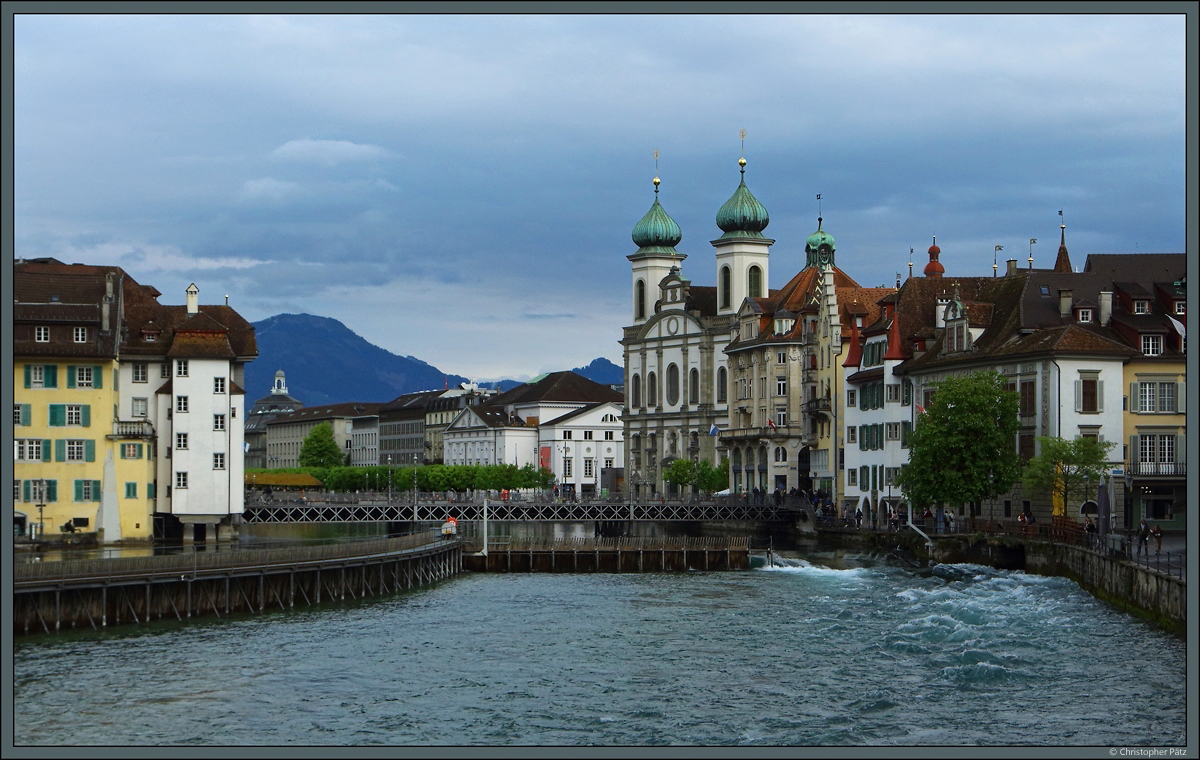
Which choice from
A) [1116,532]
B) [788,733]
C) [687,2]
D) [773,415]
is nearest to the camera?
[687,2]

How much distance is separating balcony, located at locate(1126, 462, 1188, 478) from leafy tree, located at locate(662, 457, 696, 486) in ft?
225

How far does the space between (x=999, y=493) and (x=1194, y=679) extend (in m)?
48.0

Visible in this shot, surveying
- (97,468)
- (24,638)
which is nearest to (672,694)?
(24,638)

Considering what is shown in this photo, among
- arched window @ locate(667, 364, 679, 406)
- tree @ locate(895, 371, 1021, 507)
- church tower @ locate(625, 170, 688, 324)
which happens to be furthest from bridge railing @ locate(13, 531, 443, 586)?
church tower @ locate(625, 170, 688, 324)

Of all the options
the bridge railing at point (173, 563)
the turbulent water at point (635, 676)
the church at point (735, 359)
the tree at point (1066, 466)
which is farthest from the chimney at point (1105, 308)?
the bridge railing at point (173, 563)

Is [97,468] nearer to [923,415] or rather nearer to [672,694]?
[923,415]

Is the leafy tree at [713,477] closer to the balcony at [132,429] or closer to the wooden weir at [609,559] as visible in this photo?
the wooden weir at [609,559]

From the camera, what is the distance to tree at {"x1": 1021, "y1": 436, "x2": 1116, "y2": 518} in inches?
2650

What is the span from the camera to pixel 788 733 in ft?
106

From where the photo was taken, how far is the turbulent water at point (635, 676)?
3241 cm

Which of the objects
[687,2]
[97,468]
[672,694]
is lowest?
[672,694]

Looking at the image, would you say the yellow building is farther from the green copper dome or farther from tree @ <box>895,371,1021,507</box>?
the green copper dome

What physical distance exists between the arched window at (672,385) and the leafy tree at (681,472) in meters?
10.0

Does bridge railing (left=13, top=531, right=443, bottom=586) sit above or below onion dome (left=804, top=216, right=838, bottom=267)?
below
